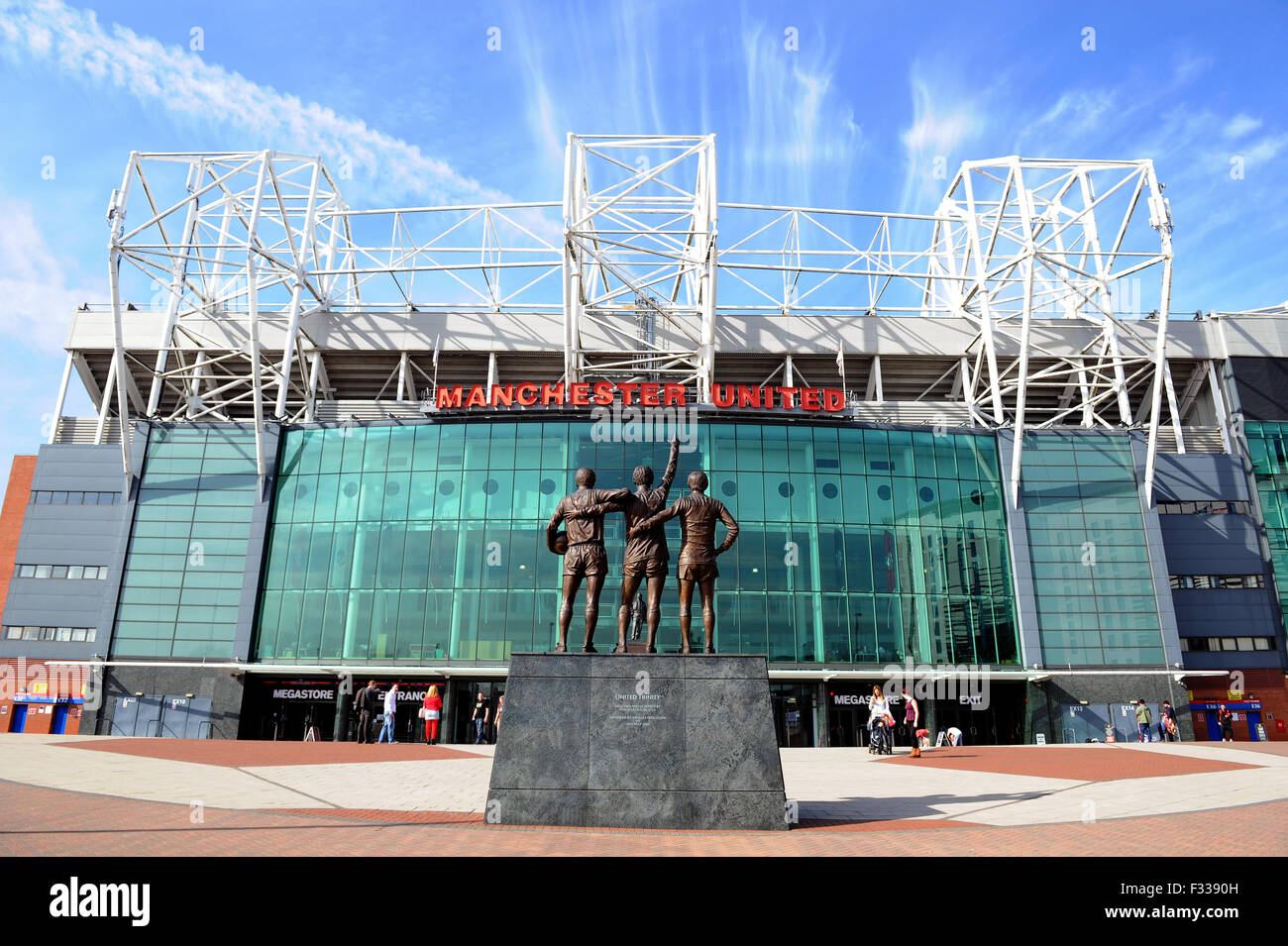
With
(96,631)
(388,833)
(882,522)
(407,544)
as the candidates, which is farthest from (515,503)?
(388,833)

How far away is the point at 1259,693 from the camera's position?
138 ft

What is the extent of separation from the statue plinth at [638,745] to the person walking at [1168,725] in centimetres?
3212

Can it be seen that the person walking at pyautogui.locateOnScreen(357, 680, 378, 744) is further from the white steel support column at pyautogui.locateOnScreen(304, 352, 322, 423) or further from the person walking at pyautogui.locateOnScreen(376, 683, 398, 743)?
the white steel support column at pyautogui.locateOnScreen(304, 352, 322, 423)

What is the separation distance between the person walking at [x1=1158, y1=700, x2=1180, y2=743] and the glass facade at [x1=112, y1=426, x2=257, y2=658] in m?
40.9

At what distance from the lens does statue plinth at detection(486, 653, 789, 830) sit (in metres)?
11.4

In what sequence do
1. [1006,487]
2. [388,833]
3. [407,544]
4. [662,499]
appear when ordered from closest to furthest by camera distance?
[388,833], [662,499], [407,544], [1006,487]

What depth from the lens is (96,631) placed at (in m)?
39.5

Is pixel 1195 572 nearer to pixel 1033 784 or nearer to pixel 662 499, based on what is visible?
pixel 1033 784

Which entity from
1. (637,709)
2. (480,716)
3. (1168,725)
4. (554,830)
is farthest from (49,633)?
(1168,725)

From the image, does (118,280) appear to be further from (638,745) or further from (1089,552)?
(1089,552)

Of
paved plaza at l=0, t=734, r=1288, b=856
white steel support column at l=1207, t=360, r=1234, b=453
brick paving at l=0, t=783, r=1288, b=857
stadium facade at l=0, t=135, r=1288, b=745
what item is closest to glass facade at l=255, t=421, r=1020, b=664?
stadium facade at l=0, t=135, r=1288, b=745

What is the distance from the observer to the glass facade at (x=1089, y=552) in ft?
128

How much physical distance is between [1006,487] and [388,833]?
124 feet

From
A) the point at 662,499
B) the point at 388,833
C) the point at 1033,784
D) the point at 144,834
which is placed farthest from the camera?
the point at 1033,784
